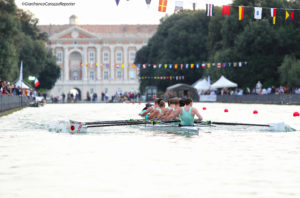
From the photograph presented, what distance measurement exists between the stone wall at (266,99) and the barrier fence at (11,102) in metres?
20.5

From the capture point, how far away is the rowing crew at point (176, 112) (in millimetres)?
18750

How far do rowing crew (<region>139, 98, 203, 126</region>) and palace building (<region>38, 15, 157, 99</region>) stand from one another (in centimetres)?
12364

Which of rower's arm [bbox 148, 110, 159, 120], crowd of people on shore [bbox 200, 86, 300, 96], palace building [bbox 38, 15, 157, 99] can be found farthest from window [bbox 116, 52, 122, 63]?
rower's arm [bbox 148, 110, 159, 120]

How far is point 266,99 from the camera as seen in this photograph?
56.8 m

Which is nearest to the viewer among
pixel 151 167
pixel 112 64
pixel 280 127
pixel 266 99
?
pixel 151 167

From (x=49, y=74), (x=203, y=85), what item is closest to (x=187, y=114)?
(x=203, y=85)

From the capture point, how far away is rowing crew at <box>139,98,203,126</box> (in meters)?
18.8

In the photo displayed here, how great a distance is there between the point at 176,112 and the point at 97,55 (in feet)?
427

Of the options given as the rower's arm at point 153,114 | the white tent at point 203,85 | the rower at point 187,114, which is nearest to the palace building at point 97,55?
the white tent at point 203,85

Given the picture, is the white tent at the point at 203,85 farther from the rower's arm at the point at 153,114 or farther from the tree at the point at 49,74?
the rower's arm at the point at 153,114

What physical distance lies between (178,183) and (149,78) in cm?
9147

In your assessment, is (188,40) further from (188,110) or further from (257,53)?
(188,110)

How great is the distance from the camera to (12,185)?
8.53 m

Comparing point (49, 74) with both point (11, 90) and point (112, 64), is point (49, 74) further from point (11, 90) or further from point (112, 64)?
point (11, 90)
